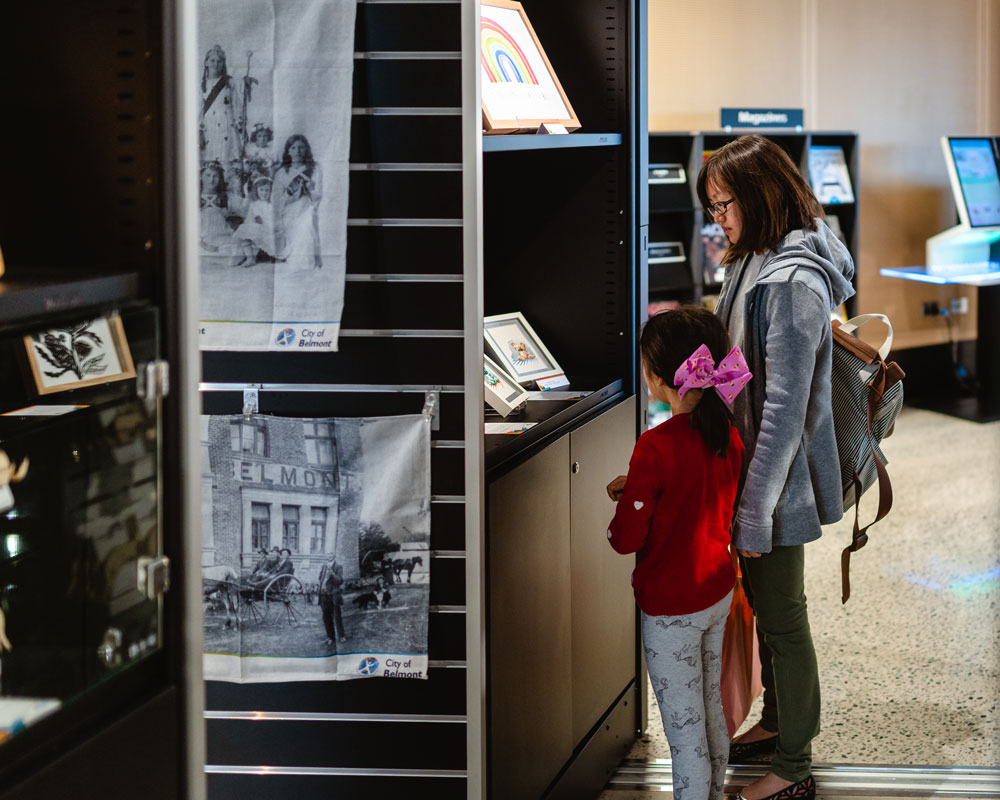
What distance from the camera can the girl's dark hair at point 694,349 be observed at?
211cm

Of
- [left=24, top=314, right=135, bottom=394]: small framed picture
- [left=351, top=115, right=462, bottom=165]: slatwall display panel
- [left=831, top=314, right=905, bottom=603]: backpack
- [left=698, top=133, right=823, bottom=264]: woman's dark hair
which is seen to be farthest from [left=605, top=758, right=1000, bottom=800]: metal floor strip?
[left=24, top=314, right=135, bottom=394]: small framed picture

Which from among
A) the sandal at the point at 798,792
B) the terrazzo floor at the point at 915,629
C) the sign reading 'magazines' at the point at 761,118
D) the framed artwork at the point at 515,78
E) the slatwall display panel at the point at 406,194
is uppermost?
the sign reading 'magazines' at the point at 761,118

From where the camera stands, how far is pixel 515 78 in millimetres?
2391

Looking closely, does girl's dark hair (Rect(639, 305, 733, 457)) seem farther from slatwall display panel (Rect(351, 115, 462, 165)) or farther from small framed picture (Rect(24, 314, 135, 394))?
small framed picture (Rect(24, 314, 135, 394))

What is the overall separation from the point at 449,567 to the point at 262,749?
50cm

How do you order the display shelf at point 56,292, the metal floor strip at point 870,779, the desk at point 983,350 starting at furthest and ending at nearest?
the desk at point 983,350 → the metal floor strip at point 870,779 → the display shelf at point 56,292

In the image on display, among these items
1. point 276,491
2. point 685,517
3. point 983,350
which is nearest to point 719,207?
point 685,517

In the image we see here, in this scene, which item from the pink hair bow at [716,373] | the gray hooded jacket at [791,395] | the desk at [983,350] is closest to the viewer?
the pink hair bow at [716,373]

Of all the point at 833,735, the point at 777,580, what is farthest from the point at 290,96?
the point at 833,735

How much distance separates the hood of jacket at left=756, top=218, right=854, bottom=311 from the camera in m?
2.25

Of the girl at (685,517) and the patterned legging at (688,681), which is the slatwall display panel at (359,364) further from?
the patterned legging at (688,681)

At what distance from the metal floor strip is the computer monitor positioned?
4.97 meters

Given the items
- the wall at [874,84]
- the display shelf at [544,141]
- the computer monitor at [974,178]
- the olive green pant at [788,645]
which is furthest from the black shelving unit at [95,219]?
the computer monitor at [974,178]

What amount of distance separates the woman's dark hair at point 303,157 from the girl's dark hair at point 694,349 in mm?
715
